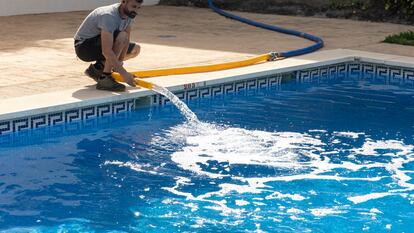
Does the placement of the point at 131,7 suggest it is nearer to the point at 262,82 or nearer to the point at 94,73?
the point at 94,73

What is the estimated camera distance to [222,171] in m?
6.11

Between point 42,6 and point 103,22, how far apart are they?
7021 millimetres

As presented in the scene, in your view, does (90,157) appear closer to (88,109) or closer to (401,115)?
(88,109)

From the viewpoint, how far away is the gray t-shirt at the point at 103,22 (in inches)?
287

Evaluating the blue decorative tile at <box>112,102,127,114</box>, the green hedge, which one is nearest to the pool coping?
the blue decorative tile at <box>112,102,127,114</box>

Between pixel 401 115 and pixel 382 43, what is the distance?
3.19 meters

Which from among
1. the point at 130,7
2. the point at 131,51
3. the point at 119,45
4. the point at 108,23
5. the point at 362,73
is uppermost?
the point at 130,7

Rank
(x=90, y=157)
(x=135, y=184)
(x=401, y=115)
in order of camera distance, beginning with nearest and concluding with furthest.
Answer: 1. (x=135, y=184)
2. (x=90, y=157)
3. (x=401, y=115)

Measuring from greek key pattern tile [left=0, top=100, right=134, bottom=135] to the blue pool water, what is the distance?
91mm

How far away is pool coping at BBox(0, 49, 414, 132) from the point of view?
686 centimetres

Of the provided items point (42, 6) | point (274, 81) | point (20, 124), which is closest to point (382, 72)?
point (274, 81)

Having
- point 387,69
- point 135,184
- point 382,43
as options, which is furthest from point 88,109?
point 382,43

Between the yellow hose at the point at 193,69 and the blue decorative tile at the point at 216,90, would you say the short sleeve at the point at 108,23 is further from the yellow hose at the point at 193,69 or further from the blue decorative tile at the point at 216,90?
the blue decorative tile at the point at 216,90

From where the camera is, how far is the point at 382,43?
11016mm
